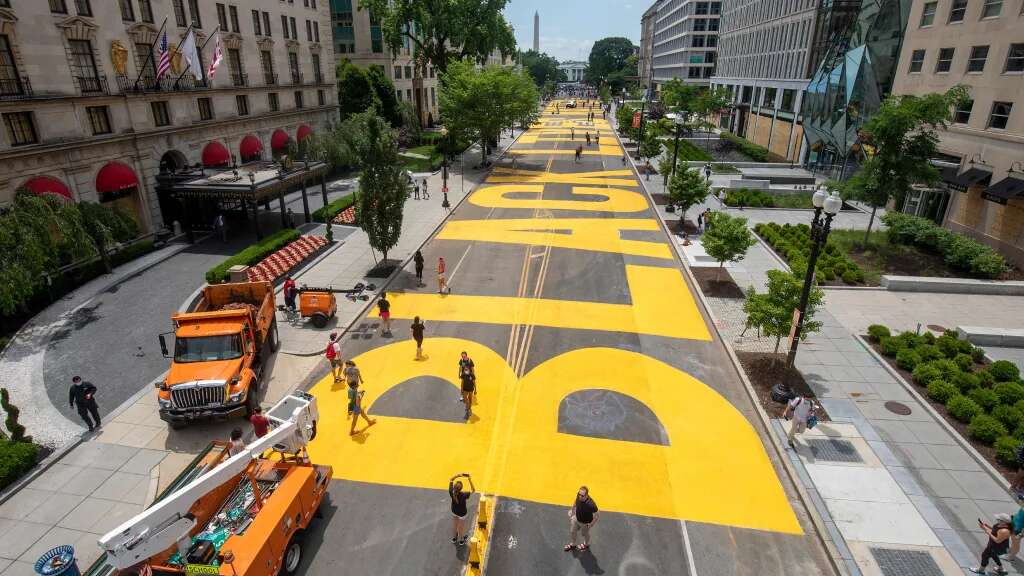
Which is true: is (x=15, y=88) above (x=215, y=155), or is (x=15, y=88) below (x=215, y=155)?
above

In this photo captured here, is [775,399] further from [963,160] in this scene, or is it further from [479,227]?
[963,160]

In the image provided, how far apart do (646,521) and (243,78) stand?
43.0 metres

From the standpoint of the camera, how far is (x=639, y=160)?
59.9 metres

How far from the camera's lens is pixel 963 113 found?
98.4 feet

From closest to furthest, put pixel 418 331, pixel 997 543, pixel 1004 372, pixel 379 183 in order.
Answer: pixel 997 543
pixel 1004 372
pixel 418 331
pixel 379 183

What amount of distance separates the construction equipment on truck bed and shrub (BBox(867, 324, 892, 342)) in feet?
61.8

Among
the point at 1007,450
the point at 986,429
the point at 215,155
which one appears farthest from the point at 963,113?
the point at 215,155

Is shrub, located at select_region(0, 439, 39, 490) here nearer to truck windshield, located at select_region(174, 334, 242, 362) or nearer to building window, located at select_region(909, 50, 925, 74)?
truck windshield, located at select_region(174, 334, 242, 362)

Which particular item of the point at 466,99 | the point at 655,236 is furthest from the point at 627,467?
the point at 466,99

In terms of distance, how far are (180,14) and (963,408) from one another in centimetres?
4419

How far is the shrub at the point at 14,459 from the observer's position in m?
12.5

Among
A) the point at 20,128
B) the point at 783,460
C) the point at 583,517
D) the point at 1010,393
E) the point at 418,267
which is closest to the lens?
the point at 583,517

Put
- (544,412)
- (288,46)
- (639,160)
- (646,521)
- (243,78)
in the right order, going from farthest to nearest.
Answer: (639,160)
(288,46)
(243,78)
(544,412)
(646,521)

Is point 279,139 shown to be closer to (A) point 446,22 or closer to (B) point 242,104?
(B) point 242,104
